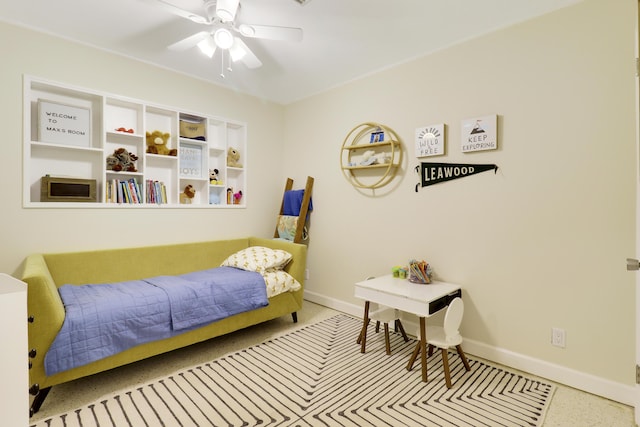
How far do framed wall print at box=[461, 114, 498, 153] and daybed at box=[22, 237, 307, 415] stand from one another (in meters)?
1.64

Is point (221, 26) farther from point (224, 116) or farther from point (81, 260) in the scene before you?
point (81, 260)

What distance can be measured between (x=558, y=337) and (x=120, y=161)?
140 inches

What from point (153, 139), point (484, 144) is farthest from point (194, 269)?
point (484, 144)

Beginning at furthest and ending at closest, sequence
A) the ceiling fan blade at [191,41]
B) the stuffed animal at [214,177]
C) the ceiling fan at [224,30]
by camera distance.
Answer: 1. the stuffed animal at [214,177]
2. the ceiling fan blade at [191,41]
3. the ceiling fan at [224,30]

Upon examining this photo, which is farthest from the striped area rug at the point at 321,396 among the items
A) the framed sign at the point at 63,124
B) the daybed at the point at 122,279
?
the framed sign at the point at 63,124

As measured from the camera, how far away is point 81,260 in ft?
8.34

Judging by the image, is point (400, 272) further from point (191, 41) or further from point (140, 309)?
point (191, 41)

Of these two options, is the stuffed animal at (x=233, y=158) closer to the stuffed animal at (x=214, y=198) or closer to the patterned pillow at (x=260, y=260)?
the stuffed animal at (x=214, y=198)

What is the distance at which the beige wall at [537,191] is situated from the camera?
1.89 metres

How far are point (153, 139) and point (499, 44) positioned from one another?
2.96 metres

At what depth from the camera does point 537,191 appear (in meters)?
2.15

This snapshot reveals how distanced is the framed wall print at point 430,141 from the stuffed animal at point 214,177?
206cm

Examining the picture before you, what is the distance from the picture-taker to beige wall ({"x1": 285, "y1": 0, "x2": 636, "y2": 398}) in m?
1.89

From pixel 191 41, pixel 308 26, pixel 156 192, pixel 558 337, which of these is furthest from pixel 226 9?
pixel 558 337
